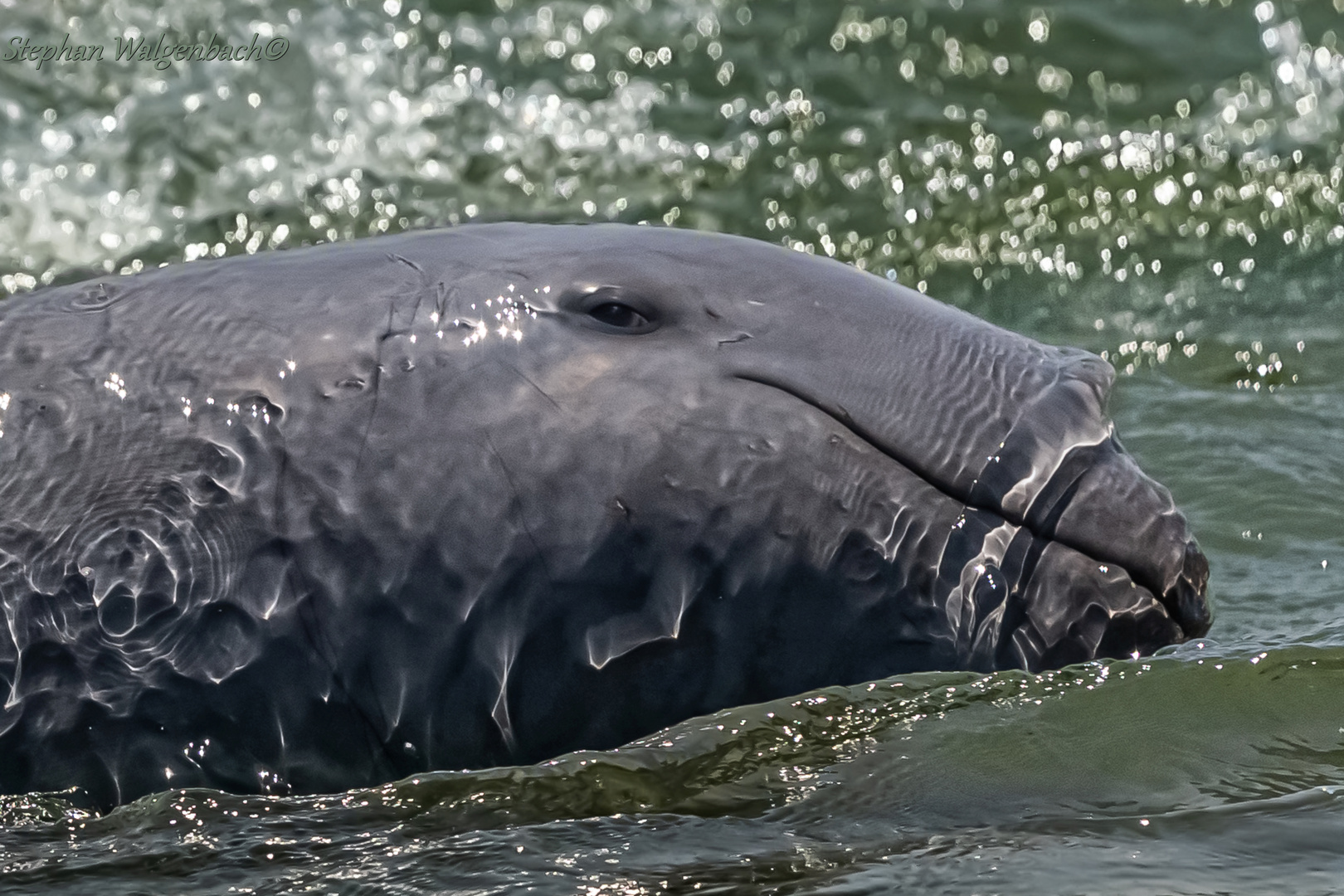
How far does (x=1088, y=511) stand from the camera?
10.7ft

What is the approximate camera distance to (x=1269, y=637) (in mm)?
3658

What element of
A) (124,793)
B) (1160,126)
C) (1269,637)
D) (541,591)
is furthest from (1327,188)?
(124,793)

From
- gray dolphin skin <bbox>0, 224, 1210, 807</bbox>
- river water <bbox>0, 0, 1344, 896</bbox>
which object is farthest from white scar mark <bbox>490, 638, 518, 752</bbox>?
river water <bbox>0, 0, 1344, 896</bbox>

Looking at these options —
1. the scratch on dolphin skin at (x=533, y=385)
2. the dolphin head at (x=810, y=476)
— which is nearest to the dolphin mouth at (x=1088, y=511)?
the dolphin head at (x=810, y=476)

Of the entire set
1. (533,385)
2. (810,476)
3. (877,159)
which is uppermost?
(877,159)

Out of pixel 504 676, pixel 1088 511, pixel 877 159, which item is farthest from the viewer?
pixel 877 159

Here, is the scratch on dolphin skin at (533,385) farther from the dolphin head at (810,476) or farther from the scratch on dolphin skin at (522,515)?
the scratch on dolphin skin at (522,515)

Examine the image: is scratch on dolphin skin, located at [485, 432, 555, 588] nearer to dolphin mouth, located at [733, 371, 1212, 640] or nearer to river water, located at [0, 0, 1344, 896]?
dolphin mouth, located at [733, 371, 1212, 640]

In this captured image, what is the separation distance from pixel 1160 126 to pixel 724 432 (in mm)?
5222

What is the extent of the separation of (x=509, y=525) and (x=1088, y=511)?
3.45ft

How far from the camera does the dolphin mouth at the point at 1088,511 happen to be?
321 cm

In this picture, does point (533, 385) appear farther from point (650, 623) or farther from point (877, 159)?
point (877, 159)

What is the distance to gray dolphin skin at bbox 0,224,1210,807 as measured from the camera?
10.0 feet

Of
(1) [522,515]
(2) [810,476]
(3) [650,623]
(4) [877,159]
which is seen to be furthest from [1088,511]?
(4) [877,159]
